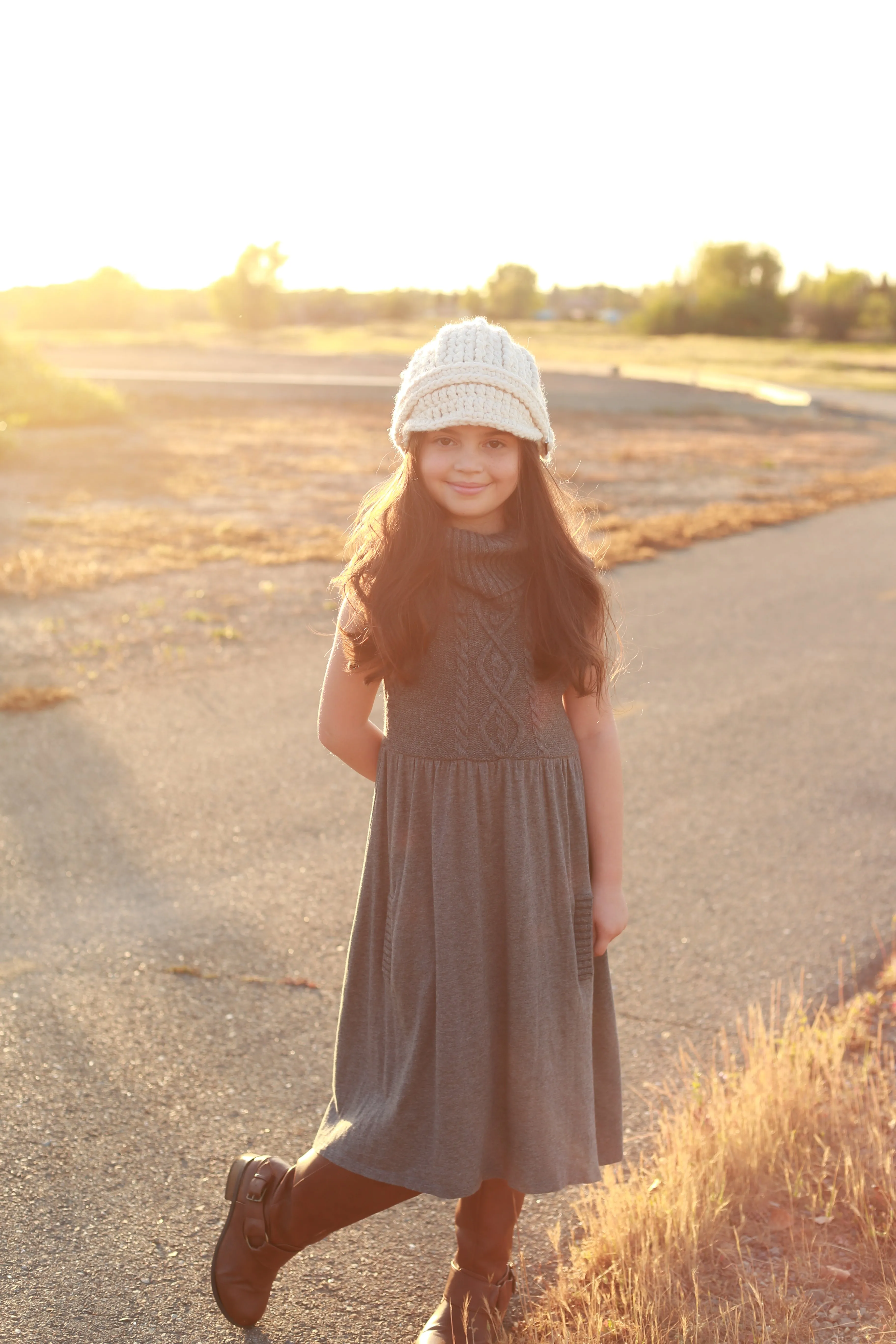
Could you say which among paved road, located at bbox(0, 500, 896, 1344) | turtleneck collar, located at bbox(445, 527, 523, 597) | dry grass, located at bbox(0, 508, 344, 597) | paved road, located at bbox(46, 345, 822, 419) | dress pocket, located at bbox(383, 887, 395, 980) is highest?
paved road, located at bbox(46, 345, 822, 419)

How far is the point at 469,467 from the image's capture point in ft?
6.63

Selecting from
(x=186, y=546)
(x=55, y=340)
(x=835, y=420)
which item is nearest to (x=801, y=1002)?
(x=186, y=546)

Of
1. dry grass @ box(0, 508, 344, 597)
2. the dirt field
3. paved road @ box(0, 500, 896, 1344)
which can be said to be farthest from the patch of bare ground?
paved road @ box(0, 500, 896, 1344)

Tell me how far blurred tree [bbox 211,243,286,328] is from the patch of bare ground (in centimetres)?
4112

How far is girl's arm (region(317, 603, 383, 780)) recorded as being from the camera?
7.02ft

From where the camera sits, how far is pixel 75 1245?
7.66ft

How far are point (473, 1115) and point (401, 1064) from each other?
0.15 meters

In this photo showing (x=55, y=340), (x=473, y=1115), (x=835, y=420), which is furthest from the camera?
(x=55, y=340)

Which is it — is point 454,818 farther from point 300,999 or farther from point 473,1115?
point 300,999

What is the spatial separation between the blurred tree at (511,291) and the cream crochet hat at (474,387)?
261 feet

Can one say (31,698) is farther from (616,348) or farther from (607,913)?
(616,348)

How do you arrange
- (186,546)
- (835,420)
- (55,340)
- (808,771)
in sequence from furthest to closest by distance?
(55,340)
(835,420)
(186,546)
(808,771)

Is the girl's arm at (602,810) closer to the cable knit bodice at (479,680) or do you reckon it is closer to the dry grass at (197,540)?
the cable knit bodice at (479,680)

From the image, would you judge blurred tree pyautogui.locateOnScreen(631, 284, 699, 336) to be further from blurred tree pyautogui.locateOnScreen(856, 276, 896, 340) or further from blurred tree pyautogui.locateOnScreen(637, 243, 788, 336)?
blurred tree pyautogui.locateOnScreen(856, 276, 896, 340)
